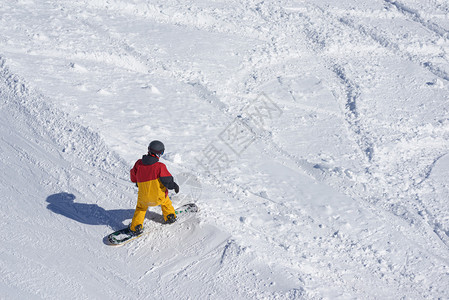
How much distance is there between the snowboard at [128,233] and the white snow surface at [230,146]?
9cm

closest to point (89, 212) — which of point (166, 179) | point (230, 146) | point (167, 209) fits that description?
point (167, 209)

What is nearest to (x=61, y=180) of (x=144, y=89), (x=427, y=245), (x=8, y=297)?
(x=8, y=297)

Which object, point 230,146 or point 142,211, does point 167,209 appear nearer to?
point 142,211

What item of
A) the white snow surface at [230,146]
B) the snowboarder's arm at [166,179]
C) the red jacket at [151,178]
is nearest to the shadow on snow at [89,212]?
the white snow surface at [230,146]

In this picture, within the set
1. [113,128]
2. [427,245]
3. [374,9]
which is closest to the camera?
[427,245]

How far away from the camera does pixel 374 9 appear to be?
991cm

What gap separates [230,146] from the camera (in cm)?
632

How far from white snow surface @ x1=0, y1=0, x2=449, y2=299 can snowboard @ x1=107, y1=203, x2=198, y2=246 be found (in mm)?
93

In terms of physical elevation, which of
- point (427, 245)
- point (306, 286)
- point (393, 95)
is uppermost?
point (393, 95)

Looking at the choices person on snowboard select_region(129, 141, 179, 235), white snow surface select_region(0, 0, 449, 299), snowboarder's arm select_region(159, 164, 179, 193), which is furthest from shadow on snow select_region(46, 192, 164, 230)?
snowboarder's arm select_region(159, 164, 179, 193)

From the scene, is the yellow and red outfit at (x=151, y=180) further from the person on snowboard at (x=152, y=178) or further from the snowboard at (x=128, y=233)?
the snowboard at (x=128, y=233)

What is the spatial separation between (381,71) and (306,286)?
17.2ft

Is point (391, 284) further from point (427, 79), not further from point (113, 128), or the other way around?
point (427, 79)

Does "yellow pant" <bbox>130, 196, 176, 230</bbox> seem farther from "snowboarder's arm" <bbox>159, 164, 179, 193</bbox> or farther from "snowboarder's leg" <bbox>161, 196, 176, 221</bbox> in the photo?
"snowboarder's arm" <bbox>159, 164, 179, 193</bbox>
